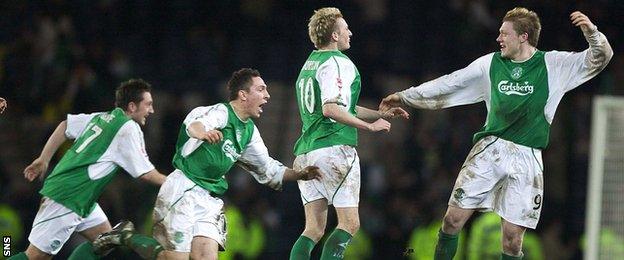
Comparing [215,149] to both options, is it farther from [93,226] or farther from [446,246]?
[446,246]

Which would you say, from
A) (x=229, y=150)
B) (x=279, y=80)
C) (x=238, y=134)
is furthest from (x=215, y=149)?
(x=279, y=80)

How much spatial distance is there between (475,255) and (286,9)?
6641 mm

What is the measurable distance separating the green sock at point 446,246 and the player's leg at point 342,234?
663 millimetres

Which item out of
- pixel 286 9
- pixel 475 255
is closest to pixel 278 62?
pixel 286 9

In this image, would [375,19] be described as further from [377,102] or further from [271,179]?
[271,179]

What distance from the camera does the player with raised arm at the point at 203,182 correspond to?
372 inches

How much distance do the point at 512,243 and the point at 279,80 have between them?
926 cm

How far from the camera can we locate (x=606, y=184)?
38.1 ft

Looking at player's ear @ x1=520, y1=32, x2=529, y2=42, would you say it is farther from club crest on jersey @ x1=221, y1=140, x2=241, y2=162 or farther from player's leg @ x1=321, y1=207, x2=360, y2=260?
club crest on jersey @ x1=221, y1=140, x2=241, y2=162

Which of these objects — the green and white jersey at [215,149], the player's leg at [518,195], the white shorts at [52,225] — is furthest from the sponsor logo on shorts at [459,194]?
the white shorts at [52,225]

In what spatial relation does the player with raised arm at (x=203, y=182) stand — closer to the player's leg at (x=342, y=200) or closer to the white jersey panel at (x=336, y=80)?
the player's leg at (x=342, y=200)

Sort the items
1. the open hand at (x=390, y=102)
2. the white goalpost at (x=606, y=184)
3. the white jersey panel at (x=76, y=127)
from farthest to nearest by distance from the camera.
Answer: the white goalpost at (x=606, y=184)
the white jersey panel at (x=76, y=127)
the open hand at (x=390, y=102)

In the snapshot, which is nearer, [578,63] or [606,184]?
[578,63]

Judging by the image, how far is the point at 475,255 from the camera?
13875 millimetres
